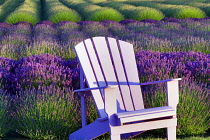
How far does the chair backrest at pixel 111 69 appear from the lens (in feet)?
10.5

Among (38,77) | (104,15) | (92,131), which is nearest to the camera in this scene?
(92,131)

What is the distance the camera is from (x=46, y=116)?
10.9ft

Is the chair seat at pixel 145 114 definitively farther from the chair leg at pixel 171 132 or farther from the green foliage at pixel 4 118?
the green foliage at pixel 4 118

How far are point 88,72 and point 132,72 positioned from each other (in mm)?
467

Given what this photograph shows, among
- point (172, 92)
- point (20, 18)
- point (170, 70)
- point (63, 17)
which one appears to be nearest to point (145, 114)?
point (172, 92)

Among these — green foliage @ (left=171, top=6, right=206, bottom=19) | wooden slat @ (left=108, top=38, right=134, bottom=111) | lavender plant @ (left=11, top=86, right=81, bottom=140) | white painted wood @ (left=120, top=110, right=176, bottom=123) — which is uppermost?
green foliage @ (left=171, top=6, right=206, bottom=19)

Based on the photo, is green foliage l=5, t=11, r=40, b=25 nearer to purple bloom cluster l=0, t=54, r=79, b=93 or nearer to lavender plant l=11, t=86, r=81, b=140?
purple bloom cluster l=0, t=54, r=79, b=93

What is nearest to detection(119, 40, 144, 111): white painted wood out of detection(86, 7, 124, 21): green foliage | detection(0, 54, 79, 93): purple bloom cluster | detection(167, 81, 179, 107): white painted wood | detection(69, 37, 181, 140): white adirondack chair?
detection(69, 37, 181, 140): white adirondack chair

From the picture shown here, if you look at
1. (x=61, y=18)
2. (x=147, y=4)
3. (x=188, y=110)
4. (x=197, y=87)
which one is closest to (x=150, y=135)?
(x=188, y=110)

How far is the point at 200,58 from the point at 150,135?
1521mm

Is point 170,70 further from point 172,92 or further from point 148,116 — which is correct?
point 148,116

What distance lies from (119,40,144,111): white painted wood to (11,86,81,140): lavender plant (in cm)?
58

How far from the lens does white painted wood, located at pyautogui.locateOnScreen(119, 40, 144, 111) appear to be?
130 inches

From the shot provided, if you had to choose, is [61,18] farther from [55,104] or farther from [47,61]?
[55,104]
